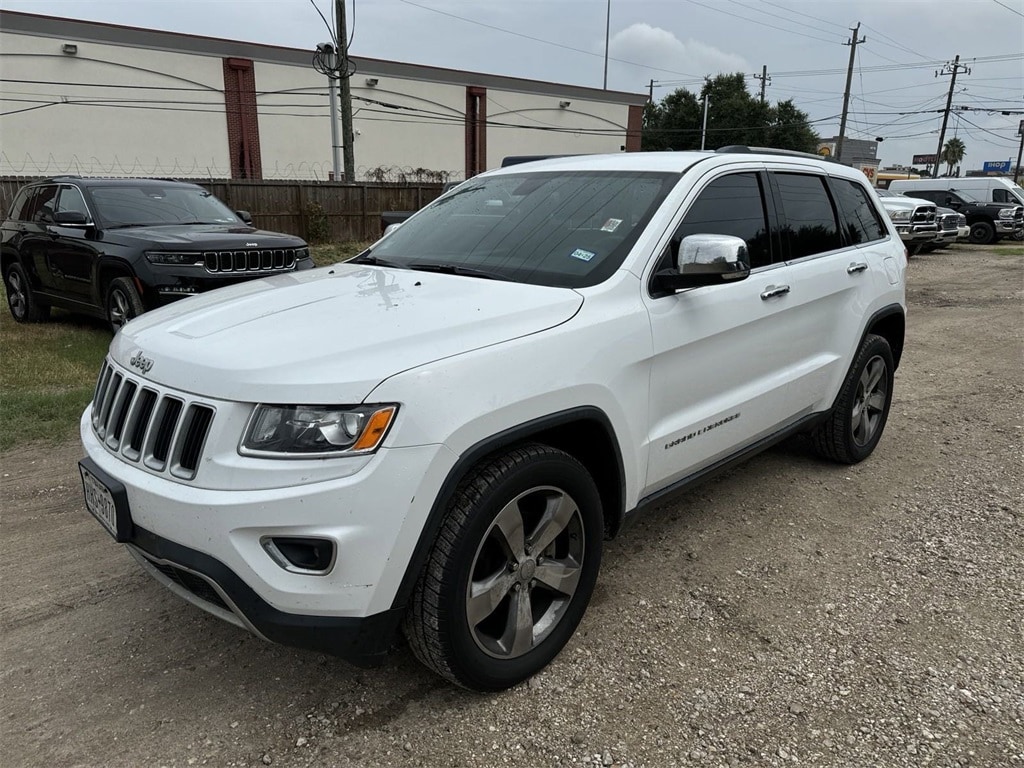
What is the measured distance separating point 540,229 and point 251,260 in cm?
513

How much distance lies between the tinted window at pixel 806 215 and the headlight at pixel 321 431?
103 inches

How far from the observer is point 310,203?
19.5 m

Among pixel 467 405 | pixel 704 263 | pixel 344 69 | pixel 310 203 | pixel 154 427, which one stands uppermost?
pixel 344 69

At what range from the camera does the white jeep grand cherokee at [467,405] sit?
2146 millimetres

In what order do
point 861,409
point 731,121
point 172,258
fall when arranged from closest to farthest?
point 861,409 < point 172,258 < point 731,121

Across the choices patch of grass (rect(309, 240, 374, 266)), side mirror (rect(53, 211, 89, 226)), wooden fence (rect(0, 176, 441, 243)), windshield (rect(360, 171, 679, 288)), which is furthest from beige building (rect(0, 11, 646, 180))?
windshield (rect(360, 171, 679, 288))

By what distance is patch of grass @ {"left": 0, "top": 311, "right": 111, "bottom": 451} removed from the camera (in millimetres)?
5348

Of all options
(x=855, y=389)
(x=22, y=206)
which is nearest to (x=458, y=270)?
(x=855, y=389)

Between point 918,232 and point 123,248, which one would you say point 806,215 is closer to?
point 123,248

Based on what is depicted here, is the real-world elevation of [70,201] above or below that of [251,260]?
above

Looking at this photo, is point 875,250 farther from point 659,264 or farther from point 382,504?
point 382,504

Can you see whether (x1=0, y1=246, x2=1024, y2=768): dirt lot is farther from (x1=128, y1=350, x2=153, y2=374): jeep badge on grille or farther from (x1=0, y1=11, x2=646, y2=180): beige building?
(x1=0, y1=11, x2=646, y2=180): beige building

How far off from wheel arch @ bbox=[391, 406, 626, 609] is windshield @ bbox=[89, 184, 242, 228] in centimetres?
686

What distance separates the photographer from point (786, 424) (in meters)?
4.00
